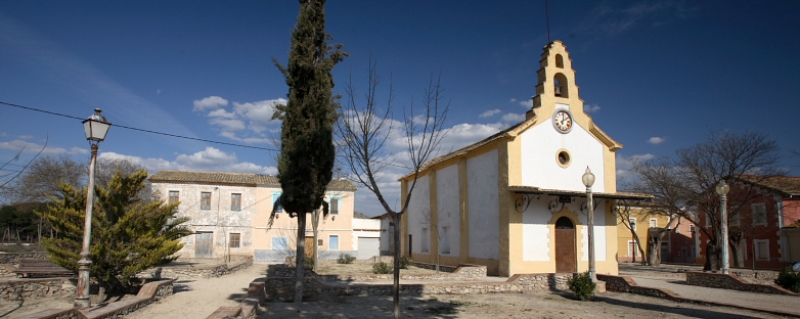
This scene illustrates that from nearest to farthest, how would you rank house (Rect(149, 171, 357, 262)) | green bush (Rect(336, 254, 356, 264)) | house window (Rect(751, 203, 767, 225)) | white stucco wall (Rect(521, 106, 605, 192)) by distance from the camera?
white stucco wall (Rect(521, 106, 605, 192))
house window (Rect(751, 203, 767, 225))
green bush (Rect(336, 254, 356, 264))
house (Rect(149, 171, 357, 262))

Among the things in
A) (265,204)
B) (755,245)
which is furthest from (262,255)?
(755,245)

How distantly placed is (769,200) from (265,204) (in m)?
31.6

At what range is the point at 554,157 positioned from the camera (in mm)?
21531

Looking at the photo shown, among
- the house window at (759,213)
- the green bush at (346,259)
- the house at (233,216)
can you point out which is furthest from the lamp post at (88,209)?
the house window at (759,213)

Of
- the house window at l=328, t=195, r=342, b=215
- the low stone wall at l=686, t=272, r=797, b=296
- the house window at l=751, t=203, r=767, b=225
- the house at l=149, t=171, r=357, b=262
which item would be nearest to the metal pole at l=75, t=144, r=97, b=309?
the low stone wall at l=686, t=272, r=797, b=296

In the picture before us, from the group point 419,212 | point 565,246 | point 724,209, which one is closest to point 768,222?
point 724,209

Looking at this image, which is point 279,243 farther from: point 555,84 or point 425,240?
point 555,84

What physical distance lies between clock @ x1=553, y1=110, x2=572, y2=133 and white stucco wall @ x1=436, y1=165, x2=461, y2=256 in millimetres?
5817

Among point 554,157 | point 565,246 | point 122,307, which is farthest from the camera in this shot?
point 554,157

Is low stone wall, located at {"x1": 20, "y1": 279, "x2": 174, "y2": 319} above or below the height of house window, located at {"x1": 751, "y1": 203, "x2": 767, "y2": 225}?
below

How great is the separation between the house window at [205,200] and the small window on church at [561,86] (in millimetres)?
22199

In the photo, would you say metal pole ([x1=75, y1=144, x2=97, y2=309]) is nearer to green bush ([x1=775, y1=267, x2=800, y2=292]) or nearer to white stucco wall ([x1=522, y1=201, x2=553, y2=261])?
white stucco wall ([x1=522, y1=201, x2=553, y2=261])

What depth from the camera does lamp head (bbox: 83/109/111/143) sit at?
9.52 m

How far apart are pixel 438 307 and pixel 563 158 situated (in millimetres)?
11852
